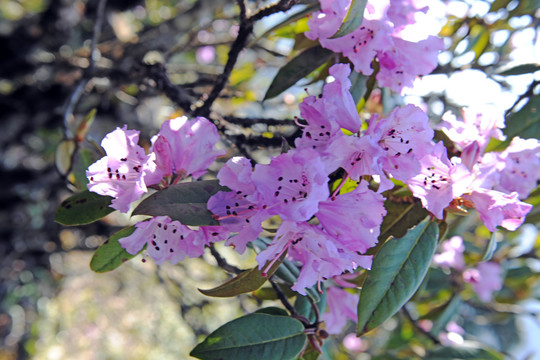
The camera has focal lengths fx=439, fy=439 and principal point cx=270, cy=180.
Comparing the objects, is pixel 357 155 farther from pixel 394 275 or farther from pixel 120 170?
pixel 120 170

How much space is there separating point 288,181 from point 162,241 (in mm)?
243

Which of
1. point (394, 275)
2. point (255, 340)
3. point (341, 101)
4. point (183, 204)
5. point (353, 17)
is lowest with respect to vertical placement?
point (255, 340)

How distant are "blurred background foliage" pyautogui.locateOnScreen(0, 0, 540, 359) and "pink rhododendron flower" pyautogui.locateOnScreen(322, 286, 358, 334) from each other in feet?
0.60

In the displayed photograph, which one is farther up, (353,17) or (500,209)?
(353,17)

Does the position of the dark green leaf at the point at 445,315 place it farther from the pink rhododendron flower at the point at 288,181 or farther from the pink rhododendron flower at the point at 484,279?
the pink rhododendron flower at the point at 288,181

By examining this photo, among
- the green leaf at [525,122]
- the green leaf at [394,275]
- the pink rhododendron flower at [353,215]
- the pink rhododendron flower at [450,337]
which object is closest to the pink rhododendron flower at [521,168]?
the green leaf at [525,122]

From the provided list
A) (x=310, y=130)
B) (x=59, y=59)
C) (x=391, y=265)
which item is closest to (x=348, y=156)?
(x=310, y=130)

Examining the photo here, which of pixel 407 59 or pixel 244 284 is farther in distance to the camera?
pixel 407 59

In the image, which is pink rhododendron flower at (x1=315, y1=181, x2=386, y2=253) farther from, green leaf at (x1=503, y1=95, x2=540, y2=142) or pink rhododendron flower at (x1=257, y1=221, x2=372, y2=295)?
green leaf at (x1=503, y1=95, x2=540, y2=142)

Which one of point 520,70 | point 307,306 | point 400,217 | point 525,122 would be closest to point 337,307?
point 307,306

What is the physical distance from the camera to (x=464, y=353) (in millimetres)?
1123

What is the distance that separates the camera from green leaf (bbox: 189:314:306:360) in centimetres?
66

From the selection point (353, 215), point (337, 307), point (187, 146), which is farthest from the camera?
point (337, 307)

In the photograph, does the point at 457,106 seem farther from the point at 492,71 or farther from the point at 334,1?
the point at 334,1
